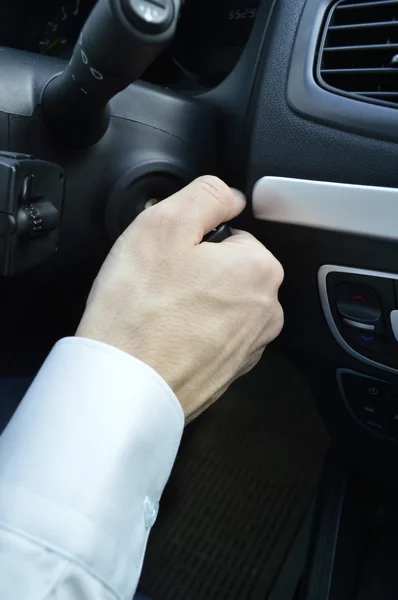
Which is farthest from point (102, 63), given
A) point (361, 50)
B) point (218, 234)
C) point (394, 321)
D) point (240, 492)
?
point (240, 492)

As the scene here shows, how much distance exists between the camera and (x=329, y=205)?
0.69 meters

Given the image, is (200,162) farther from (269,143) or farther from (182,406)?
(182,406)

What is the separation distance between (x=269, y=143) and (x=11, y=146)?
0.28 meters

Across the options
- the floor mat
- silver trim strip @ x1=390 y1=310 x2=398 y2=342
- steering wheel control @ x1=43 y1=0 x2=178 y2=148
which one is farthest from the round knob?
the floor mat

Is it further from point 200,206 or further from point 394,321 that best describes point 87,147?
point 394,321

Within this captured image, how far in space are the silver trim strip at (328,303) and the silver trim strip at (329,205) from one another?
53 mm

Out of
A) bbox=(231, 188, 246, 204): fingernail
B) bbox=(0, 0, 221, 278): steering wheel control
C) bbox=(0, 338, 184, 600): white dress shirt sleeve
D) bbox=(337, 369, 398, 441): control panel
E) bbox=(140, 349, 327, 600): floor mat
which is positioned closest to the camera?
bbox=(0, 338, 184, 600): white dress shirt sleeve

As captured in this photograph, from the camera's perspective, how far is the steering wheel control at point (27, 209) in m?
0.60

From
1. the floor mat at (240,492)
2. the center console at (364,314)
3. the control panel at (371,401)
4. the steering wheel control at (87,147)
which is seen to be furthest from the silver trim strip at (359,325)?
the floor mat at (240,492)

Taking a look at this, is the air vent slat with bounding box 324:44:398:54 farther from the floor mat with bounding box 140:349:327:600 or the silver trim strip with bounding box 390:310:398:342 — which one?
the floor mat with bounding box 140:349:327:600

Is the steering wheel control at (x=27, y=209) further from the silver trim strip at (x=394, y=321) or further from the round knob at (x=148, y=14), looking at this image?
the silver trim strip at (x=394, y=321)

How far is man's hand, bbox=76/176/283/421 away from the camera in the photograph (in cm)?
57

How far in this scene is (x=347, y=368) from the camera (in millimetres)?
853

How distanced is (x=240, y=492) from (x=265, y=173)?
0.78 metres
